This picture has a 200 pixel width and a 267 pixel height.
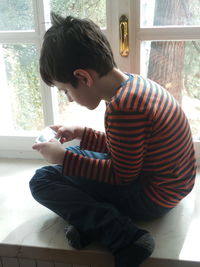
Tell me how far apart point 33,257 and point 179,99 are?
0.73m

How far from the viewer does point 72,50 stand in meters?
0.89

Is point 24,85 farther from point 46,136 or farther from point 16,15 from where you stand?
point 46,136

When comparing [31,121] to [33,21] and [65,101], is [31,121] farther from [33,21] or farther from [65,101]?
[33,21]

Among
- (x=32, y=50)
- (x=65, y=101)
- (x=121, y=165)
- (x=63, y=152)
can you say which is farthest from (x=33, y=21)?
(x=121, y=165)

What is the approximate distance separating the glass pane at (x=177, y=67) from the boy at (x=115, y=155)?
28cm

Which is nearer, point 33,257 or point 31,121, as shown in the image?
point 33,257

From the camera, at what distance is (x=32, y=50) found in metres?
1.30

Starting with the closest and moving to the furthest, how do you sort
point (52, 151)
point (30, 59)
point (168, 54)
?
point (52, 151)
point (168, 54)
point (30, 59)

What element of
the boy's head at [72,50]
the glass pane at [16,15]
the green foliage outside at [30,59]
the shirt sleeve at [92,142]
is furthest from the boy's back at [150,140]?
the glass pane at [16,15]

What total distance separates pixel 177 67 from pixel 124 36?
0.71ft

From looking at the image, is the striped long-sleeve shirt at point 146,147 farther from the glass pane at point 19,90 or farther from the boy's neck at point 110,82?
the glass pane at point 19,90

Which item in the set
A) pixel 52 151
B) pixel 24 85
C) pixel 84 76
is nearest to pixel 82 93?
pixel 84 76

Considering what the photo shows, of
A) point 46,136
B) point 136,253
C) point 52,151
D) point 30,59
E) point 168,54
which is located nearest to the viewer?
point 136,253

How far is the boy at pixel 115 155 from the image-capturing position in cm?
88
